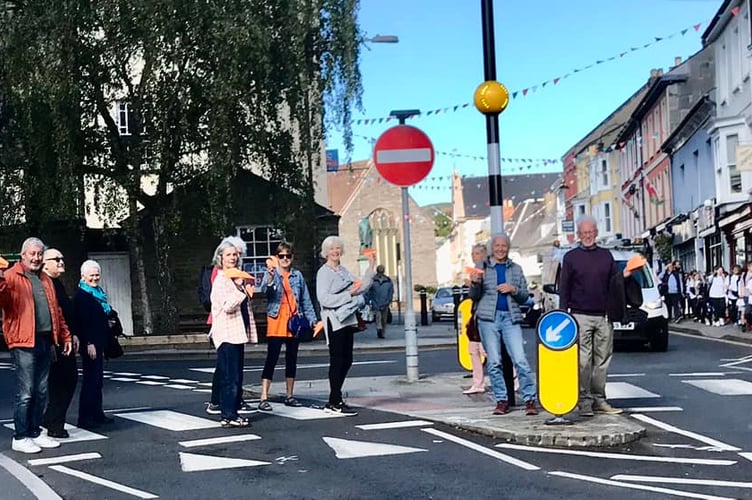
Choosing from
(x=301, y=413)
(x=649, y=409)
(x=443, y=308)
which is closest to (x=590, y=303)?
(x=649, y=409)

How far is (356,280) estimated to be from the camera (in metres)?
10.9

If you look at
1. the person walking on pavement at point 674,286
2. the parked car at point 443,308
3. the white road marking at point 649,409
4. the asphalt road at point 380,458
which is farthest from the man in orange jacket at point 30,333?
the parked car at point 443,308

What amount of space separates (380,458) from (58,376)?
3.38 m

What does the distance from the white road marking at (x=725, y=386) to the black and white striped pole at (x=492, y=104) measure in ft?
11.2

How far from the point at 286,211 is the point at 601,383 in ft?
53.0

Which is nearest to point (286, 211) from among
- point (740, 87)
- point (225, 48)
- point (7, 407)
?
point (225, 48)

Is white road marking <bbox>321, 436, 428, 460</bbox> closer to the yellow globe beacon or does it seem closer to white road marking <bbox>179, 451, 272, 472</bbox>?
white road marking <bbox>179, 451, 272, 472</bbox>

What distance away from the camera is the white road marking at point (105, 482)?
738 cm

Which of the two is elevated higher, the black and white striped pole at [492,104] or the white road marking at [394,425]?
the black and white striped pole at [492,104]

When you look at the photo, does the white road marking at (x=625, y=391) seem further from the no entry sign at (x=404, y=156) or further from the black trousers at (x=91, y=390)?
the black trousers at (x=91, y=390)

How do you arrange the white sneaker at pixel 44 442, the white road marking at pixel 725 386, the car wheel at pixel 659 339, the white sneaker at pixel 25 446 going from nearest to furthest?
the white sneaker at pixel 25 446, the white sneaker at pixel 44 442, the white road marking at pixel 725 386, the car wheel at pixel 659 339

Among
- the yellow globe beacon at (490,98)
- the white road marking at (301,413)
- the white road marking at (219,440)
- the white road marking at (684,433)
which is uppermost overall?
the yellow globe beacon at (490,98)

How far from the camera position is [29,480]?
7848 millimetres

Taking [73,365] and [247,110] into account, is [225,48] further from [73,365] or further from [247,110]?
[73,365]
